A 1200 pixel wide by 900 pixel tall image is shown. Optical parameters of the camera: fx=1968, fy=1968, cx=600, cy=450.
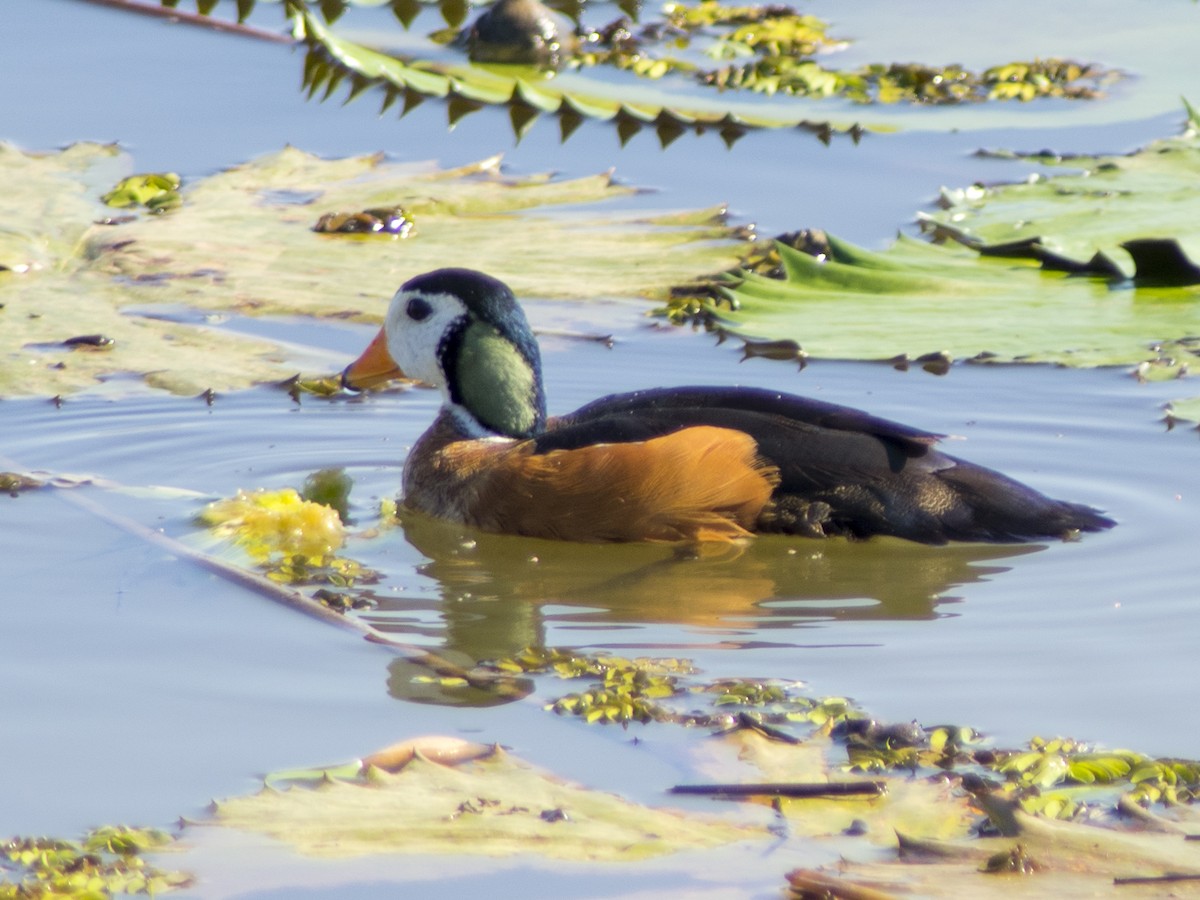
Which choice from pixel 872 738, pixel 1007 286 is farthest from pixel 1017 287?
pixel 872 738

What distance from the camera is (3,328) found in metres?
7.21

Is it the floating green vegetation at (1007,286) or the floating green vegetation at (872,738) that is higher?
the floating green vegetation at (1007,286)

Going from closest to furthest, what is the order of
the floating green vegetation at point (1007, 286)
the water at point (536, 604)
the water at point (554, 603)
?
the water at point (554, 603) < the water at point (536, 604) < the floating green vegetation at point (1007, 286)

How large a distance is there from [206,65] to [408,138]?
1617mm

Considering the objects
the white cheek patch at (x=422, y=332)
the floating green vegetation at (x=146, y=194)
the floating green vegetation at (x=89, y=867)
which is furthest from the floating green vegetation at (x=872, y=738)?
the floating green vegetation at (x=146, y=194)

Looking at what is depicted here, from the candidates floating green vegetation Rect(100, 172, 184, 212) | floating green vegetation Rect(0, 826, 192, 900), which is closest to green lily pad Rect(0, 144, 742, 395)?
floating green vegetation Rect(100, 172, 184, 212)

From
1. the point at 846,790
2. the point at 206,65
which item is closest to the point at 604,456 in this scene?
the point at 846,790

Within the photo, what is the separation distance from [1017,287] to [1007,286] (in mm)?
38

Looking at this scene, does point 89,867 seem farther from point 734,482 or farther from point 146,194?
point 146,194

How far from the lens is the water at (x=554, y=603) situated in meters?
4.11

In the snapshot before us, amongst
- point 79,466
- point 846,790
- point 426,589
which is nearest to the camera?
point 846,790

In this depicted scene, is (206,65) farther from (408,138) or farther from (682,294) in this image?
(682,294)

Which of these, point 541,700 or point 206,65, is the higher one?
point 206,65

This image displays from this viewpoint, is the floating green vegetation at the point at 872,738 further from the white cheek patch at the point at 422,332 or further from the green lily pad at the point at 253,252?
the green lily pad at the point at 253,252
